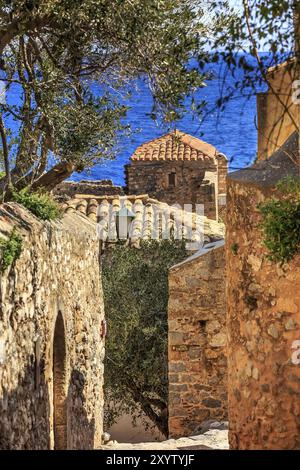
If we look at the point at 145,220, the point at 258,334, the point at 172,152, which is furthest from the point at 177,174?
the point at 258,334

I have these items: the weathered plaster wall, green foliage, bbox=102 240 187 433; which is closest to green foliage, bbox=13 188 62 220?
the weathered plaster wall

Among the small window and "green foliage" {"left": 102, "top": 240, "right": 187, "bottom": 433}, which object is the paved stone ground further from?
the small window

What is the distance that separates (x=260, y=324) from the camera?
7.91 m

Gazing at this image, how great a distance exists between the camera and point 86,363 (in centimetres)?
1278

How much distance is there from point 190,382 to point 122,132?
3771 millimetres

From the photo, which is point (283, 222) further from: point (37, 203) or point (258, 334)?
point (37, 203)

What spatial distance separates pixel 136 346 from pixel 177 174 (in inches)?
601

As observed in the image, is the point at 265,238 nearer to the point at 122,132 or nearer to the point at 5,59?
the point at 122,132

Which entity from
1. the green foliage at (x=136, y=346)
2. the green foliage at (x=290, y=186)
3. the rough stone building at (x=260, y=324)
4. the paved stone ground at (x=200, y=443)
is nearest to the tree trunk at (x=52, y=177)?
the rough stone building at (x=260, y=324)

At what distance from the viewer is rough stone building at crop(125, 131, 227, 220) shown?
32.0 m

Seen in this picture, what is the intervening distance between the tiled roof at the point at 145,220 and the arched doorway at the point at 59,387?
8.88m

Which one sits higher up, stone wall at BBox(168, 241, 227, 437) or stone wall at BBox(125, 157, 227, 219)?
stone wall at BBox(125, 157, 227, 219)

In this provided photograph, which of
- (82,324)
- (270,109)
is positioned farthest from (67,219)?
(270,109)

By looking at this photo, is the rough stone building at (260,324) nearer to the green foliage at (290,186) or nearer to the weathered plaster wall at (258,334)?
the weathered plaster wall at (258,334)
